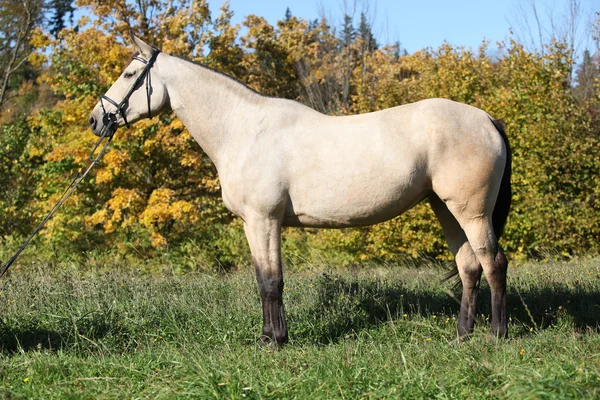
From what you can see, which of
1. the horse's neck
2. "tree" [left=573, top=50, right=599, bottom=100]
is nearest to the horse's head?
the horse's neck

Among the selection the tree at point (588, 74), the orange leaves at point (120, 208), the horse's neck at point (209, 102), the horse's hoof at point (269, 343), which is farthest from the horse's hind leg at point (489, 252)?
the tree at point (588, 74)

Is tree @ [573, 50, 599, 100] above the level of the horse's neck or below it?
above

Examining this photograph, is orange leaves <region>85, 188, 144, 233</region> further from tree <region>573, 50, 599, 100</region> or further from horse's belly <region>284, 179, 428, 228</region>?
tree <region>573, 50, 599, 100</region>

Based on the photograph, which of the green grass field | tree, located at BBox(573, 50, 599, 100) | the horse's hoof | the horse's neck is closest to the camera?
the green grass field

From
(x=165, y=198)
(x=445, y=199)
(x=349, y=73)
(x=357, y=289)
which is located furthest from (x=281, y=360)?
(x=349, y=73)

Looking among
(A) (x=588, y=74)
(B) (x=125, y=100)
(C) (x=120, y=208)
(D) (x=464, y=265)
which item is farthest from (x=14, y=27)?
(D) (x=464, y=265)

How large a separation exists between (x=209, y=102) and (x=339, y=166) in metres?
1.30

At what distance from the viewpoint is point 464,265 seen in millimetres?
5340

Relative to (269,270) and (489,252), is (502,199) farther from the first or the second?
(269,270)

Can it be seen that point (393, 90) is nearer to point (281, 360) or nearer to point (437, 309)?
point (437, 309)

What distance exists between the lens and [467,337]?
16.2 ft

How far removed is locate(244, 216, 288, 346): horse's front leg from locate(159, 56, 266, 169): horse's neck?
73 cm

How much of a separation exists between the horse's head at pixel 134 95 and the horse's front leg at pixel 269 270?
1.40 m

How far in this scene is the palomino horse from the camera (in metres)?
4.78
